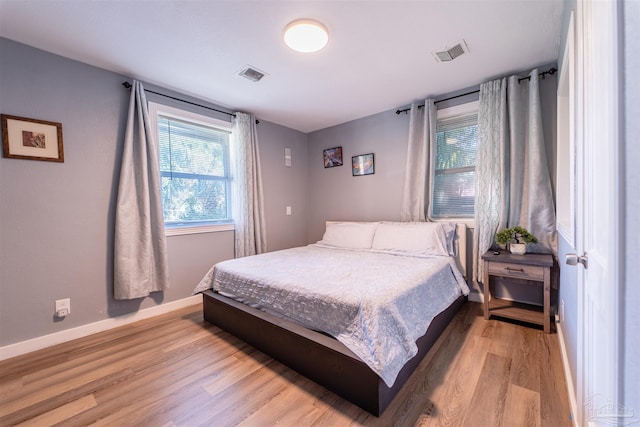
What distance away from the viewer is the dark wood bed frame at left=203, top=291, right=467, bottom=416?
131cm

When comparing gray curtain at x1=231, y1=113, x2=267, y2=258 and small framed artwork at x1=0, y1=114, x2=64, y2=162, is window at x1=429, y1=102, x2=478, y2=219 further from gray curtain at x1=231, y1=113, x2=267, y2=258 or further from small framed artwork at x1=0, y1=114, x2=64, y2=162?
small framed artwork at x1=0, y1=114, x2=64, y2=162

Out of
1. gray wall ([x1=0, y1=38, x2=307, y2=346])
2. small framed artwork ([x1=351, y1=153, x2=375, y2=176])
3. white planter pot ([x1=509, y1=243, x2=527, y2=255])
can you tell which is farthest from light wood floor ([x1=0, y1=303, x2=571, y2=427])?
small framed artwork ([x1=351, y1=153, x2=375, y2=176])

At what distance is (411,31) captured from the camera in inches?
73.7

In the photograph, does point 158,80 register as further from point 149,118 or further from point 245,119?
point 245,119

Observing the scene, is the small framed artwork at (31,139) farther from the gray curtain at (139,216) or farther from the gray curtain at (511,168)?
the gray curtain at (511,168)

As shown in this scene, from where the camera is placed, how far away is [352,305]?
4.58 feet

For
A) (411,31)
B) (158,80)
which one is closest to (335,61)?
(411,31)

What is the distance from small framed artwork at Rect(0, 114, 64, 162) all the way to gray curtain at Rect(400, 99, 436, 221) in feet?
11.3

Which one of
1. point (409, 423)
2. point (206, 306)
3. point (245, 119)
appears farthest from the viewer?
point (245, 119)

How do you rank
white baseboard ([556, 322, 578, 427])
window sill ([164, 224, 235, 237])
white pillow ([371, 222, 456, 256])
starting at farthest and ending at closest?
window sill ([164, 224, 235, 237]), white pillow ([371, 222, 456, 256]), white baseboard ([556, 322, 578, 427])

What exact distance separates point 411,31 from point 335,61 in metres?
0.67

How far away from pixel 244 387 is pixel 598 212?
1.88 m

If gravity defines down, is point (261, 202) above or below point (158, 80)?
below

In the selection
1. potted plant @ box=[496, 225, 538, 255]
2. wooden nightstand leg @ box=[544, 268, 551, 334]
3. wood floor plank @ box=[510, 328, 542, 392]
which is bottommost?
wood floor plank @ box=[510, 328, 542, 392]
